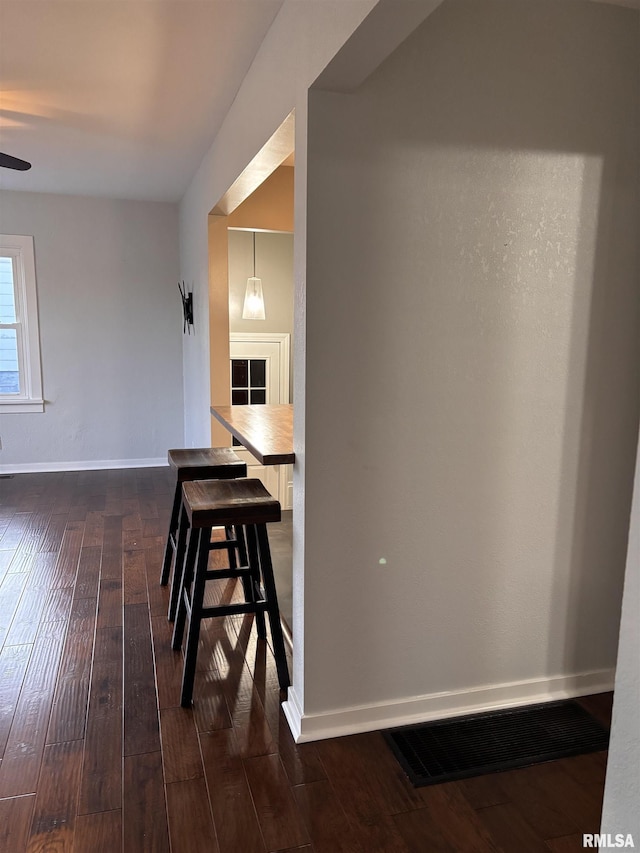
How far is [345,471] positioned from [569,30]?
5.14 ft

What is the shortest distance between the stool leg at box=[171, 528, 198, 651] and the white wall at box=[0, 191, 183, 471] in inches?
137

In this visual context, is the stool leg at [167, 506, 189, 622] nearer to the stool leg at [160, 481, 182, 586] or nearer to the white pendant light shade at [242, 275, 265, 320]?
the stool leg at [160, 481, 182, 586]

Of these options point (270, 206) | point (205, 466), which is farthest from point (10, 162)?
point (205, 466)

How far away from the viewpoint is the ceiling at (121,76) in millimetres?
2143

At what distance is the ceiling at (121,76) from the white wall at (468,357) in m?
0.80

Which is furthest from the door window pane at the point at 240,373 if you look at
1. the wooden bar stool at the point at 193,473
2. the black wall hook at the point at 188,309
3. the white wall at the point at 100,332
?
the wooden bar stool at the point at 193,473

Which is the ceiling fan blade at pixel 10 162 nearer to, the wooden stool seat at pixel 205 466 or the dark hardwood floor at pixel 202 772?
the wooden stool seat at pixel 205 466

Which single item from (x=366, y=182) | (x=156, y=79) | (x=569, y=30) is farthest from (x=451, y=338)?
(x=156, y=79)

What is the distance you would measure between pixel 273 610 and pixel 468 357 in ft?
3.88

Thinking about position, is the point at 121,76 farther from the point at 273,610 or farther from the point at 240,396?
the point at 240,396

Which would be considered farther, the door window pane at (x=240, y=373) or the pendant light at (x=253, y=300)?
the door window pane at (x=240, y=373)

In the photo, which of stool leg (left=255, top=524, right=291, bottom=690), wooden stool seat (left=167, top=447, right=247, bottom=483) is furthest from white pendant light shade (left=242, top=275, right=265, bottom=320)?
stool leg (left=255, top=524, right=291, bottom=690)

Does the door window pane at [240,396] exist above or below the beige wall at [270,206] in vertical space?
below

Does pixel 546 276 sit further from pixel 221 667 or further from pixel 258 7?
pixel 221 667
